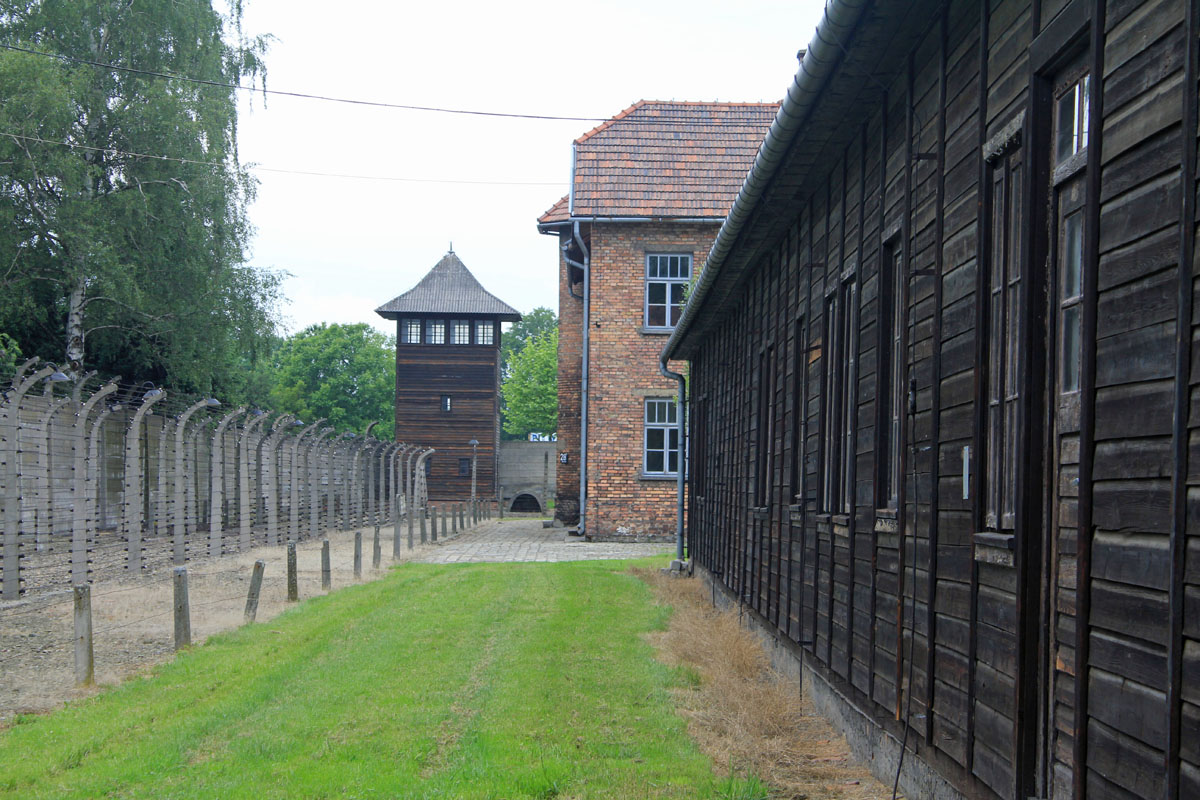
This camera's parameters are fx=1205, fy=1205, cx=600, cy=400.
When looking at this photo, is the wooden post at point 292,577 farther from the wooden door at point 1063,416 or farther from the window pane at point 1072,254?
the window pane at point 1072,254

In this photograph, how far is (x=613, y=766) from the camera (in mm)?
6695

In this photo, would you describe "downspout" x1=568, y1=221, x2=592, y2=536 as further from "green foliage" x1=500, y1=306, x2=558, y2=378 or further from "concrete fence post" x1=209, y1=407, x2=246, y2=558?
"green foliage" x1=500, y1=306, x2=558, y2=378

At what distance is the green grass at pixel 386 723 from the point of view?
627cm

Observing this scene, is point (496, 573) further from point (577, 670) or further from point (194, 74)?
point (194, 74)

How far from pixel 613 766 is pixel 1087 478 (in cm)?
384

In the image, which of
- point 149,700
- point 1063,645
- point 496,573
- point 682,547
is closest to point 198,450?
point 496,573

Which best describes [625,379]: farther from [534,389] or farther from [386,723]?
[534,389]

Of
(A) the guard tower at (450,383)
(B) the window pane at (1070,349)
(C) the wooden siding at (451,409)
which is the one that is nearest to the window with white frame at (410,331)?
(A) the guard tower at (450,383)

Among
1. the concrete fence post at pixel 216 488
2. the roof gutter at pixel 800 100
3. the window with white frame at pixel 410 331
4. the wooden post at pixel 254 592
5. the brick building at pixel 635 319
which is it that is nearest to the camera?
the roof gutter at pixel 800 100

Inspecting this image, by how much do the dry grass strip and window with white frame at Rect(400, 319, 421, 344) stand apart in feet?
148

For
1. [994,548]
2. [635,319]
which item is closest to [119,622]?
[994,548]

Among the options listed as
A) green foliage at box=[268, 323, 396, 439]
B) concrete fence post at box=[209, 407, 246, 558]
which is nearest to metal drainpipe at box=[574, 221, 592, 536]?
concrete fence post at box=[209, 407, 246, 558]

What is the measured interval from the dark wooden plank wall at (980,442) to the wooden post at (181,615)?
5.45 meters

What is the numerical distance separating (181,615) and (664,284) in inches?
775
